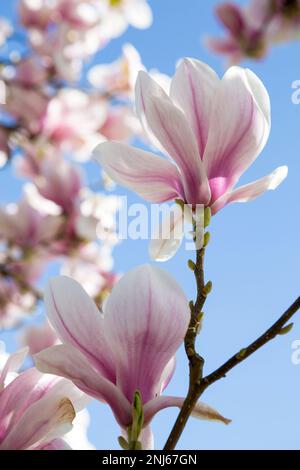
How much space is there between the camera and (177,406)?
17.6 inches

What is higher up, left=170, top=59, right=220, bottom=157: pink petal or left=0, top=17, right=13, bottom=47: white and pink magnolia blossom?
left=0, top=17, right=13, bottom=47: white and pink magnolia blossom

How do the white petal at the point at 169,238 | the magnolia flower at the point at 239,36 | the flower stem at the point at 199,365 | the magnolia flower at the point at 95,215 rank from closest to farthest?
1. the flower stem at the point at 199,365
2. the white petal at the point at 169,238
3. the magnolia flower at the point at 95,215
4. the magnolia flower at the point at 239,36

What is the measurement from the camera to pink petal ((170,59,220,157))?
1.69 feet

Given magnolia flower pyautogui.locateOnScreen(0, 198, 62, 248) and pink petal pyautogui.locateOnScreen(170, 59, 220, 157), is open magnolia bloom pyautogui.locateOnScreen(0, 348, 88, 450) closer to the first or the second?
pink petal pyautogui.locateOnScreen(170, 59, 220, 157)

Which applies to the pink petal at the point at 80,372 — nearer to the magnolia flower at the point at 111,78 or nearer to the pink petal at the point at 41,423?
the pink petal at the point at 41,423

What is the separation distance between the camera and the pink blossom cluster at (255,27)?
1919 millimetres

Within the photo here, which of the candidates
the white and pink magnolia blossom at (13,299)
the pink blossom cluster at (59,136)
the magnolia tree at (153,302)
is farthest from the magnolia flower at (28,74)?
the magnolia tree at (153,302)

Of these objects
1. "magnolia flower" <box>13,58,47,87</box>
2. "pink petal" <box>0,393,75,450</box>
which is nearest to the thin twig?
"pink petal" <box>0,393,75,450</box>

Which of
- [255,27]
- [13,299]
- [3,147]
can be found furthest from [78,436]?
[255,27]

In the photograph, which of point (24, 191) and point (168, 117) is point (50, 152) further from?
point (168, 117)

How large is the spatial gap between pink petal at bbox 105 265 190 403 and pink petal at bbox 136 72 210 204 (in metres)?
0.12

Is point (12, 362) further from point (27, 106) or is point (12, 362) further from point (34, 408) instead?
point (27, 106)

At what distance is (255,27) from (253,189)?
67.0 inches
